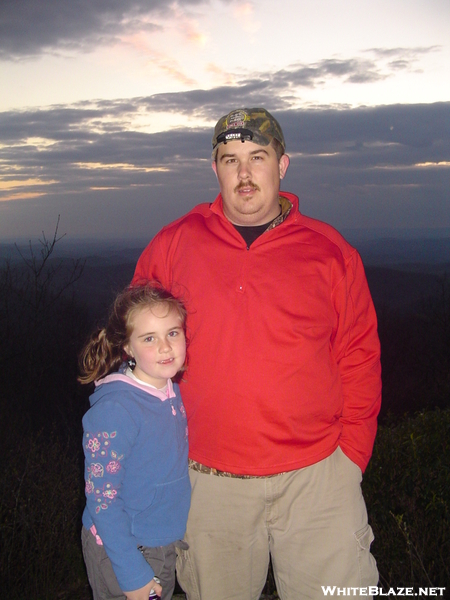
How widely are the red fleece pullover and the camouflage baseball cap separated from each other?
0.38 meters

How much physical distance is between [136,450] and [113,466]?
131mm

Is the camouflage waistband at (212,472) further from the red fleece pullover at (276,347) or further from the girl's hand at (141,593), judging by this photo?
the girl's hand at (141,593)

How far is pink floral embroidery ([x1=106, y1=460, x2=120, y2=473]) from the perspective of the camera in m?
1.84

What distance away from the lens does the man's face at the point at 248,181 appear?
93.7 inches

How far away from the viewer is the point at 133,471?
1949 millimetres

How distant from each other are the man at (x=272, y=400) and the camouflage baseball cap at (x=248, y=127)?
1 centimetres

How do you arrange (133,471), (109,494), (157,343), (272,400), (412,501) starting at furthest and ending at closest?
(412,501)
(272,400)
(157,343)
(133,471)
(109,494)

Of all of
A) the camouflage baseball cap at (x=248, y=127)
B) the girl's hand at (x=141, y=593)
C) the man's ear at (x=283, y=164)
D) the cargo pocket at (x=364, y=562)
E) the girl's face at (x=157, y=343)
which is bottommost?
the cargo pocket at (x=364, y=562)

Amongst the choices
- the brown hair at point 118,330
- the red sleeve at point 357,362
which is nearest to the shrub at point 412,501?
the red sleeve at point 357,362

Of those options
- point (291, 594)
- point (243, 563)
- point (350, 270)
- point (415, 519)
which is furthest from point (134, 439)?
point (415, 519)

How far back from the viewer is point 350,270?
237 centimetres

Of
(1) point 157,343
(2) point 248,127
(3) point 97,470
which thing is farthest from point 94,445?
(2) point 248,127

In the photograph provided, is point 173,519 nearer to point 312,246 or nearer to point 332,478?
point 332,478

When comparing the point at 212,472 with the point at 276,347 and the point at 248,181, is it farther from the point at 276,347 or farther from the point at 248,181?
the point at 248,181
